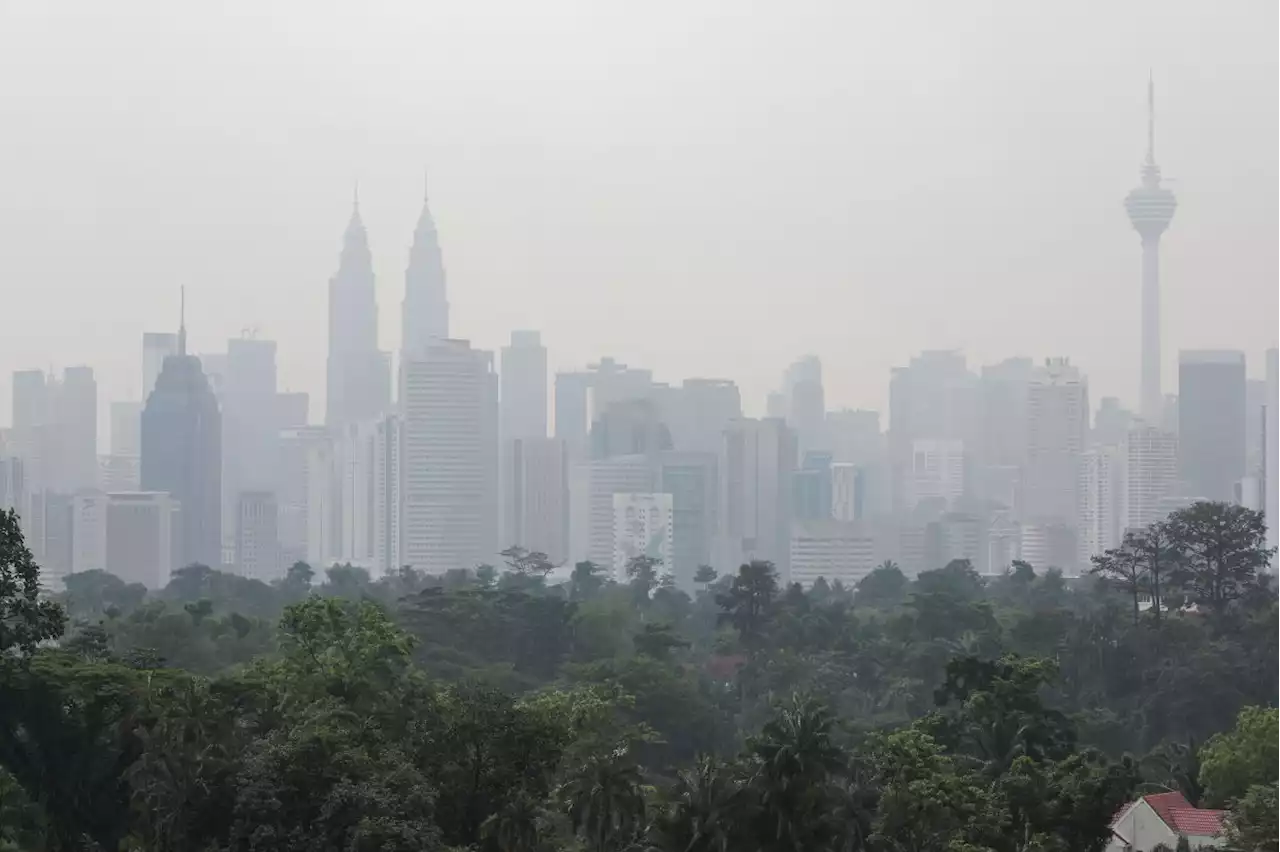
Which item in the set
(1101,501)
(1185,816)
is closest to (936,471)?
(1101,501)

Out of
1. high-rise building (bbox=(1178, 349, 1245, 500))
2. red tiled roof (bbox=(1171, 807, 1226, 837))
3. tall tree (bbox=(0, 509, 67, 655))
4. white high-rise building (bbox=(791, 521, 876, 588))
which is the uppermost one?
high-rise building (bbox=(1178, 349, 1245, 500))

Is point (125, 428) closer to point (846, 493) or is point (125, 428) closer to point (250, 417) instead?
point (250, 417)

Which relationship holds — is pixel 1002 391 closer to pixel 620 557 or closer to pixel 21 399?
pixel 620 557

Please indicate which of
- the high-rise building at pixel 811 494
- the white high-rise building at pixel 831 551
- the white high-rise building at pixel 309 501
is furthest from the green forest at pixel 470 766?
the white high-rise building at pixel 309 501

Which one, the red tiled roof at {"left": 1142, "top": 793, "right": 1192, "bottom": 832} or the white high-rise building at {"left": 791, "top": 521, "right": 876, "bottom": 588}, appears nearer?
the red tiled roof at {"left": 1142, "top": 793, "right": 1192, "bottom": 832}

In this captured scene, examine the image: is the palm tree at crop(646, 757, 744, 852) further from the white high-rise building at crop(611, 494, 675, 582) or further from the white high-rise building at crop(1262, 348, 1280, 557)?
the white high-rise building at crop(1262, 348, 1280, 557)

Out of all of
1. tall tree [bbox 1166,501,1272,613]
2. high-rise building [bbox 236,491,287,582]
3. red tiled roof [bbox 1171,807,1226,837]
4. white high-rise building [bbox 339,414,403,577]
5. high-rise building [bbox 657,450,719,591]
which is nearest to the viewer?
red tiled roof [bbox 1171,807,1226,837]

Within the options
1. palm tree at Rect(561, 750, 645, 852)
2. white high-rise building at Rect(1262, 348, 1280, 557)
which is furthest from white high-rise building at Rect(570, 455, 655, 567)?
palm tree at Rect(561, 750, 645, 852)
